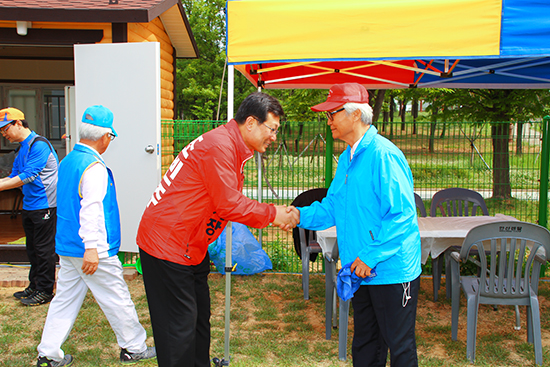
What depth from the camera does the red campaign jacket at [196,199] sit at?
7.88 ft

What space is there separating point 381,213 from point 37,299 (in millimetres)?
4015

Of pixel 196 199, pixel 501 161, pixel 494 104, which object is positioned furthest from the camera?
pixel 494 104

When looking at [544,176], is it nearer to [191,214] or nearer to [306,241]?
[306,241]

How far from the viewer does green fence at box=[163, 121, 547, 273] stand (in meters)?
5.90

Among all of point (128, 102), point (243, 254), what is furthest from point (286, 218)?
point (128, 102)

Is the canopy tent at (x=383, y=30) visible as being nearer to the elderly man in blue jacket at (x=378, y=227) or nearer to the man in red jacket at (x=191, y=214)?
the man in red jacket at (x=191, y=214)

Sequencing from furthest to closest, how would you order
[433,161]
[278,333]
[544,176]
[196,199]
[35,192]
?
[433,161] < [544,176] < [35,192] < [278,333] < [196,199]

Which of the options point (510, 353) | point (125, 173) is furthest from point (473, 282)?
point (125, 173)

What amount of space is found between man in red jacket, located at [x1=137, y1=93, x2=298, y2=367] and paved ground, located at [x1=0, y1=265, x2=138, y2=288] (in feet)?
11.1

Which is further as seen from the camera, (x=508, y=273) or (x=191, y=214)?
(x=508, y=273)

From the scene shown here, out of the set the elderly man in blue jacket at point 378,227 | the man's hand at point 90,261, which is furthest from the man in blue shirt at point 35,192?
the elderly man in blue jacket at point 378,227

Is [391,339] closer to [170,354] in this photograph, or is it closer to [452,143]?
[170,354]

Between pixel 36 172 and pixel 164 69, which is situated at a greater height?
pixel 164 69

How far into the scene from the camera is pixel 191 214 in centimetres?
244
